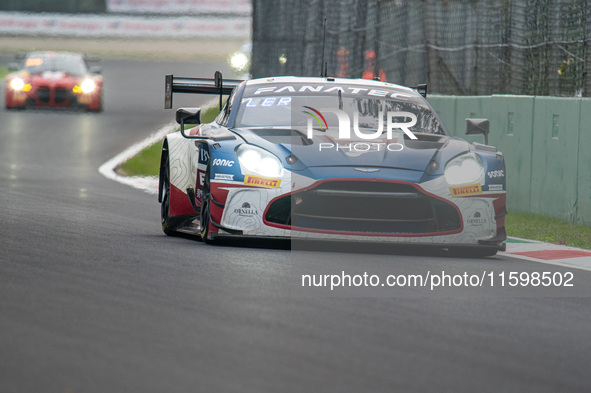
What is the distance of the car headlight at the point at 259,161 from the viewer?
7691 mm

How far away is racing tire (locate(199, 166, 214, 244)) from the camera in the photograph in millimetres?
8002

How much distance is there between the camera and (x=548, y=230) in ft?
34.3

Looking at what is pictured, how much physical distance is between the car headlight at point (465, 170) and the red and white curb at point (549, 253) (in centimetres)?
91

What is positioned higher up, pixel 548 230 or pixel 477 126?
pixel 477 126

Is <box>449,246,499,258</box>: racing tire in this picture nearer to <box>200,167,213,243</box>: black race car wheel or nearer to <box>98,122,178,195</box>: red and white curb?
<box>200,167,213,243</box>: black race car wheel

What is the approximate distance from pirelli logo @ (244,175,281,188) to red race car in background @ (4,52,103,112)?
17989 mm

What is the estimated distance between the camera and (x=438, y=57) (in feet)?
49.3

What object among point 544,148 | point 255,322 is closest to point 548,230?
point 544,148

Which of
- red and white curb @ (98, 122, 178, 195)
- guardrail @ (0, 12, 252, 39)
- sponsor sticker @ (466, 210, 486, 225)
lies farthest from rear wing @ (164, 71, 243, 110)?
guardrail @ (0, 12, 252, 39)

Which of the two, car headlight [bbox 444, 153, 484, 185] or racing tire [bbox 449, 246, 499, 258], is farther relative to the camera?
racing tire [bbox 449, 246, 499, 258]

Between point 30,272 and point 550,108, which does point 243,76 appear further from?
point 30,272

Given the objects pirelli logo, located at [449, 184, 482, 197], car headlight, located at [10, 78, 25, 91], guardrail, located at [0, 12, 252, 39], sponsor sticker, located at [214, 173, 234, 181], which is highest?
guardrail, located at [0, 12, 252, 39]

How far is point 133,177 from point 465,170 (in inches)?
326

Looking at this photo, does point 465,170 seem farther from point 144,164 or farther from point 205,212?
point 144,164
